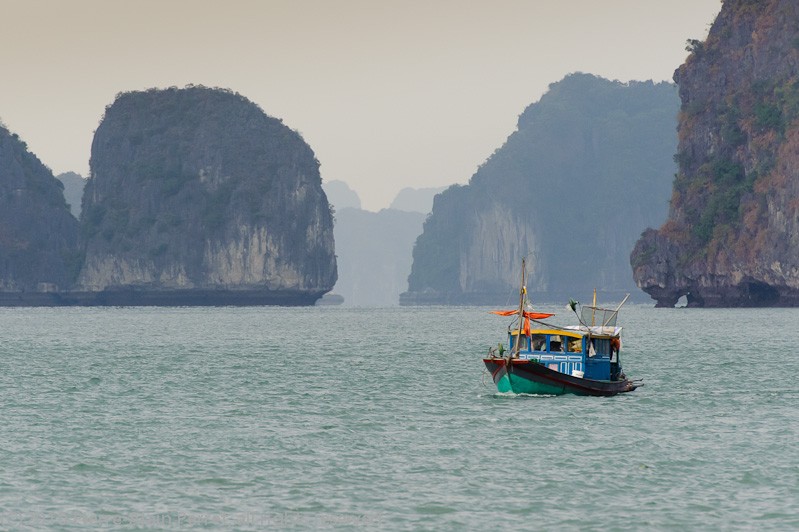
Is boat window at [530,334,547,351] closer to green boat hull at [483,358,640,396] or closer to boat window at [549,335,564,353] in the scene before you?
boat window at [549,335,564,353]

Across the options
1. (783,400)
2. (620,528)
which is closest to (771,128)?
(783,400)

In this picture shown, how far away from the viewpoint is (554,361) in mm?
42656

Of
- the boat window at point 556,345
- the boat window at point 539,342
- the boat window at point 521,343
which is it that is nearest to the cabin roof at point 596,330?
the boat window at point 556,345

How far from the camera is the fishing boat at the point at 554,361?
41562 millimetres

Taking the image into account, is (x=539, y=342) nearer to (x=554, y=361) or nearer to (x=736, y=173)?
(x=554, y=361)

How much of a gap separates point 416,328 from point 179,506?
88664 mm

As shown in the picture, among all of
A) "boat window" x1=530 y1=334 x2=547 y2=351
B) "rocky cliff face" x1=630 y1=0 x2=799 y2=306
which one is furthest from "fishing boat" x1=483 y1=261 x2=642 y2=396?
"rocky cliff face" x1=630 y1=0 x2=799 y2=306

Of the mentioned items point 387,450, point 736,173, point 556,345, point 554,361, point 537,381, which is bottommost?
point 387,450

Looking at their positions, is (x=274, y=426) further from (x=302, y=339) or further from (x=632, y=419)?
(x=302, y=339)

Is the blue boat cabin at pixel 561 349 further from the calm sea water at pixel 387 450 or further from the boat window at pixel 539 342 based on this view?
the calm sea water at pixel 387 450

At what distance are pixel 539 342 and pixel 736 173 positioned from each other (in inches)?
4278

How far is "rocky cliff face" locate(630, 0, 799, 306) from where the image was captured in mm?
133625

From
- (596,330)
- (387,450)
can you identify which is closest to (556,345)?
(596,330)

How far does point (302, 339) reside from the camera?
292ft
